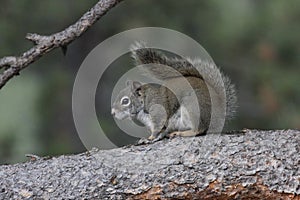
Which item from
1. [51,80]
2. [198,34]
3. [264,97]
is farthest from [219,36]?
[51,80]

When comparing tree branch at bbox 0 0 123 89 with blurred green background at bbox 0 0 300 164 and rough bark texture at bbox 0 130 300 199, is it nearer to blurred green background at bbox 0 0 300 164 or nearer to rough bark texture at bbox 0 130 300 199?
rough bark texture at bbox 0 130 300 199

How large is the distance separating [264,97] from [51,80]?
115 cm

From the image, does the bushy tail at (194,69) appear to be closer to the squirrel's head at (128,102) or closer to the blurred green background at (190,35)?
the squirrel's head at (128,102)

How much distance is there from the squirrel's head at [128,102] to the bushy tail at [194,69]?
5.5 inches

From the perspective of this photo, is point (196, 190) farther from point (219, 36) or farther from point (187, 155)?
point (219, 36)

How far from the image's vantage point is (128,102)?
2.16m

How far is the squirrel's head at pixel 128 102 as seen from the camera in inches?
84.7

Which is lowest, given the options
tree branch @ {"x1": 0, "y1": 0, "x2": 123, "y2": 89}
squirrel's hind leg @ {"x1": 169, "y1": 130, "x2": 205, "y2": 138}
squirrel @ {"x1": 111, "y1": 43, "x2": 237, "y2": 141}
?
Answer: squirrel's hind leg @ {"x1": 169, "y1": 130, "x2": 205, "y2": 138}

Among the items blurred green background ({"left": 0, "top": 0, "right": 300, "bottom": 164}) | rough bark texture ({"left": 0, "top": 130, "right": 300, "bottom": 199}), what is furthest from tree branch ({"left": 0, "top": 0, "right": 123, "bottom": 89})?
blurred green background ({"left": 0, "top": 0, "right": 300, "bottom": 164})

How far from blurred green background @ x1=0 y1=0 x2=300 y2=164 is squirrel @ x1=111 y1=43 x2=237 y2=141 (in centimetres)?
146

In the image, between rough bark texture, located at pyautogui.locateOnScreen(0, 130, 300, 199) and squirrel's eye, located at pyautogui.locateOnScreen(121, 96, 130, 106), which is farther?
squirrel's eye, located at pyautogui.locateOnScreen(121, 96, 130, 106)

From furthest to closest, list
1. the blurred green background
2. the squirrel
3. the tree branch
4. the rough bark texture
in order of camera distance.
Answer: the blurred green background → the squirrel → the tree branch → the rough bark texture

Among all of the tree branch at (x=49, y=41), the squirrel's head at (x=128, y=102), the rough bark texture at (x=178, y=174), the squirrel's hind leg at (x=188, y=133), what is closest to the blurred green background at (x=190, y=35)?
the squirrel's head at (x=128, y=102)

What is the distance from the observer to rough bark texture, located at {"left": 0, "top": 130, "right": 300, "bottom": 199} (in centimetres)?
164
